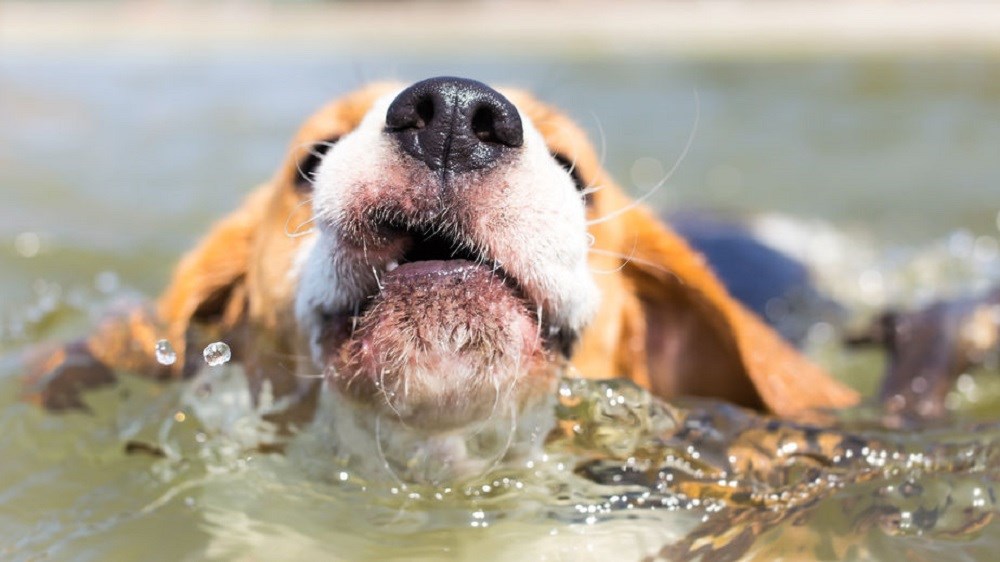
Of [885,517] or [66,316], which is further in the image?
[66,316]

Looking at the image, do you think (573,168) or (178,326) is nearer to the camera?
(573,168)

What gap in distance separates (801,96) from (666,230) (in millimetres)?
8001

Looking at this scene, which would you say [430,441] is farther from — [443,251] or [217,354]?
[217,354]

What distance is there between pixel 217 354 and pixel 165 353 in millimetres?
157

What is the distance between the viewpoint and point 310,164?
7.27 ft

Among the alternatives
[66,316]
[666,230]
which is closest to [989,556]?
[666,230]

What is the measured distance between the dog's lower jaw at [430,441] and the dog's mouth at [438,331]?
102 mm

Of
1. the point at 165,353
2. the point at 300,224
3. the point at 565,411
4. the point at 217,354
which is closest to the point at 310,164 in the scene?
the point at 300,224

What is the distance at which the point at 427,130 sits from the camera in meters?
1.69

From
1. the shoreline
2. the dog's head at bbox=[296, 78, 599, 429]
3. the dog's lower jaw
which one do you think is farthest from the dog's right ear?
the shoreline

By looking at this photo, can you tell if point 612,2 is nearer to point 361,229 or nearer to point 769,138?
point 769,138

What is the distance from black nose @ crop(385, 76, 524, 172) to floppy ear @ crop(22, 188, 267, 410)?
927 millimetres

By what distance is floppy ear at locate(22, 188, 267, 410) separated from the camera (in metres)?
2.57

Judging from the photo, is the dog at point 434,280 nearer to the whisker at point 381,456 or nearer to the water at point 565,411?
the whisker at point 381,456
